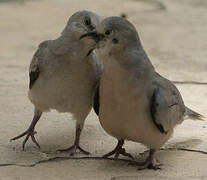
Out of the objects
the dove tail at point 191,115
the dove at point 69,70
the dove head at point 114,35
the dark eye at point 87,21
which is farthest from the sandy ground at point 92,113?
the dark eye at point 87,21

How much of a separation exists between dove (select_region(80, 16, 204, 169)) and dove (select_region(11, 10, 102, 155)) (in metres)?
0.28

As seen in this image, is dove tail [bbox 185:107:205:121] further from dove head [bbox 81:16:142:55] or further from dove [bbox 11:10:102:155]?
dove head [bbox 81:16:142:55]

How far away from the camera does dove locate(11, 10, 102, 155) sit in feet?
17.1

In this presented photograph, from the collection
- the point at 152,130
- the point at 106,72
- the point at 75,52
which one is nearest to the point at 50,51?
the point at 75,52

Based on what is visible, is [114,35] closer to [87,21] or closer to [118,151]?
[87,21]

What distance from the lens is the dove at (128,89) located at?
15.8 ft

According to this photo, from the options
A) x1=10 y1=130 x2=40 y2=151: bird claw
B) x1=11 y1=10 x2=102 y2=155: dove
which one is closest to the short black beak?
x1=11 y1=10 x2=102 y2=155: dove

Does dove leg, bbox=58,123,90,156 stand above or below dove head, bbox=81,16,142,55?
below

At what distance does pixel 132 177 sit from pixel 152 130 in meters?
0.39

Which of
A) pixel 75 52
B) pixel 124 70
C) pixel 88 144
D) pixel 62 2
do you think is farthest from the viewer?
pixel 62 2

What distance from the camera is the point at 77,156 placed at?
17.9ft

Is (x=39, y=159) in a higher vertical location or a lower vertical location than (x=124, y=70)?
lower

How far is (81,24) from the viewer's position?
5266 mm

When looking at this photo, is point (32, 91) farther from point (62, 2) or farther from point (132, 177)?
point (62, 2)
